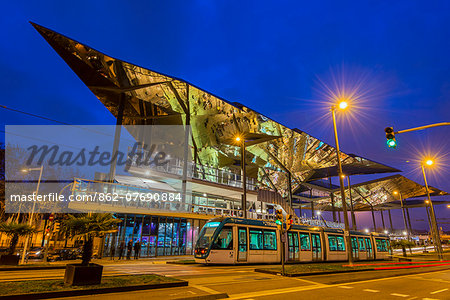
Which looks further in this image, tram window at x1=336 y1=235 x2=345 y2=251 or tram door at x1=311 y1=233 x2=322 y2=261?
tram window at x1=336 y1=235 x2=345 y2=251

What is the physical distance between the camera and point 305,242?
67.8 ft

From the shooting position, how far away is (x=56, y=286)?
7023 millimetres

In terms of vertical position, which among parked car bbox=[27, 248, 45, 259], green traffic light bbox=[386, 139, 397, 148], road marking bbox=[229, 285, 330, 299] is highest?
green traffic light bbox=[386, 139, 397, 148]

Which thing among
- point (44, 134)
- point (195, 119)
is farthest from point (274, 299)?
point (44, 134)

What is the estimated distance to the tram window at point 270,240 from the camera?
18031 millimetres

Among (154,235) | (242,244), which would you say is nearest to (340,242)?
(242,244)

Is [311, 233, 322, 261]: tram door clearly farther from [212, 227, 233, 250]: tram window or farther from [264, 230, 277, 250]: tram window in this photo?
[212, 227, 233, 250]: tram window

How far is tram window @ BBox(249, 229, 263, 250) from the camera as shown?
17192mm

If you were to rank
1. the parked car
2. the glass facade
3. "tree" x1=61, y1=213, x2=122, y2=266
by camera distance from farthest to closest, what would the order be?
the parked car < the glass facade < "tree" x1=61, y1=213, x2=122, y2=266

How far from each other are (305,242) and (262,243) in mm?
4776

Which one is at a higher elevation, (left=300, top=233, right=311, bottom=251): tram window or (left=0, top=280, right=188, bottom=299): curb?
(left=300, top=233, right=311, bottom=251): tram window

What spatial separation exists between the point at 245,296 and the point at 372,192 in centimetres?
5682

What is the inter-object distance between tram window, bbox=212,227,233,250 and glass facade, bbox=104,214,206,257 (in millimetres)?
11385

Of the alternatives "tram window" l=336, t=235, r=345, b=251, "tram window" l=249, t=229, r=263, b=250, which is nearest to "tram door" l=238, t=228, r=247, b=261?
"tram window" l=249, t=229, r=263, b=250
